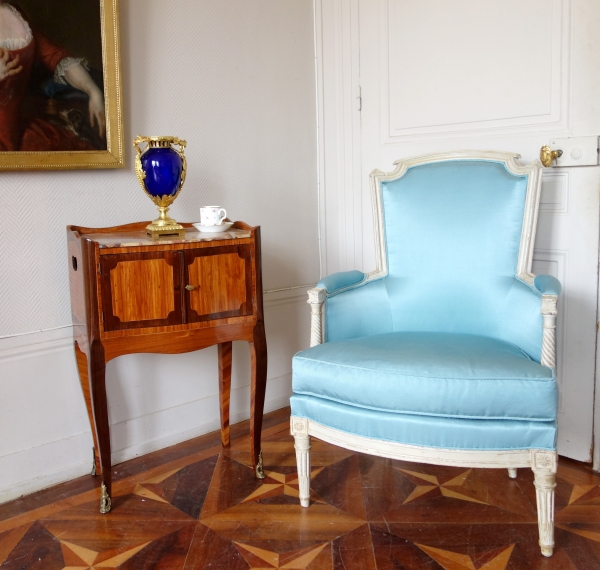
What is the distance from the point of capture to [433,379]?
1622mm

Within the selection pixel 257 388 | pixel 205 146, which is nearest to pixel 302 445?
pixel 257 388

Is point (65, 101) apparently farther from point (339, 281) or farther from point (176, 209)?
point (339, 281)

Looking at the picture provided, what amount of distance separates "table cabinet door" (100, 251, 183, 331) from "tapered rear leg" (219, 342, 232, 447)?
0.53m

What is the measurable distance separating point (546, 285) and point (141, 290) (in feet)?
3.81

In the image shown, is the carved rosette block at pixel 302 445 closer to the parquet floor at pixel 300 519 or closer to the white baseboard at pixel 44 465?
the parquet floor at pixel 300 519

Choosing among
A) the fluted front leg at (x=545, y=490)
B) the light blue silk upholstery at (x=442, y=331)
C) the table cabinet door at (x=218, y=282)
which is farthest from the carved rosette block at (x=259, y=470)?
the fluted front leg at (x=545, y=490)

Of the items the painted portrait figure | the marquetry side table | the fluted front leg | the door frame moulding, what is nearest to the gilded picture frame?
the painted portrait figure

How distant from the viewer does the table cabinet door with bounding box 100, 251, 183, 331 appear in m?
1.83

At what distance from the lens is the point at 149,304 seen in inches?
74.4

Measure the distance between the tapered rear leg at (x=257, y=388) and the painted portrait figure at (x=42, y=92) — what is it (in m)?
0.87

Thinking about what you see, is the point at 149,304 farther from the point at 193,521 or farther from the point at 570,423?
the point at 570,423

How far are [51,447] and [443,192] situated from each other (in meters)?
1.58

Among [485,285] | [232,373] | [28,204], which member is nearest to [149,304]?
[28,204]

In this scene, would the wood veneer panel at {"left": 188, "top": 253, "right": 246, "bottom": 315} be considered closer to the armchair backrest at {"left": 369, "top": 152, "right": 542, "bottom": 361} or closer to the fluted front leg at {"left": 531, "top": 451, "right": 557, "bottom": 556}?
the armchair backrest at {"left": 369, "top": 152, "right": 542, "bottom": 361}
